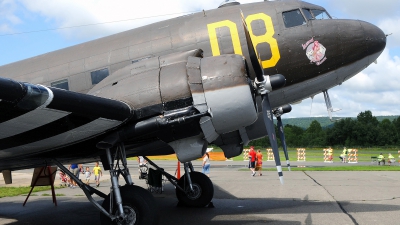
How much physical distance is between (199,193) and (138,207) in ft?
13.7

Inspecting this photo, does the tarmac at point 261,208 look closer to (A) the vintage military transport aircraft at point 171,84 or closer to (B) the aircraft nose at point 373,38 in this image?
(A) the vintage military transport aircraft at point 171,84

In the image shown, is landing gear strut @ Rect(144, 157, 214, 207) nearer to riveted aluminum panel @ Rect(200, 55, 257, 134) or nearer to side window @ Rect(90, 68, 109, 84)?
side window @ Rect(90, 68, 109, 84)

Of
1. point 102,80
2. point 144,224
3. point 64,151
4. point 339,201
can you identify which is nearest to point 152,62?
point 102,80

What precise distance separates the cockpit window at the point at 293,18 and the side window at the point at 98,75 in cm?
425

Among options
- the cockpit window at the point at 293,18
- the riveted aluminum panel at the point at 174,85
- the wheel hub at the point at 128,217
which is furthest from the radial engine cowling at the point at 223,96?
the cockpit window at the point at 293,18

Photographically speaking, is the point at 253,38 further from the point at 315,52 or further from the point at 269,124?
the point at 269,124

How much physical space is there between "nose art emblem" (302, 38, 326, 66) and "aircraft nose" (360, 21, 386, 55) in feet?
3.46

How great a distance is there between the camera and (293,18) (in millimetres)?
→ 8945

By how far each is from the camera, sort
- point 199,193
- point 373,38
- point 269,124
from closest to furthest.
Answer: point 269,124 → point 373,38 → point 199,193

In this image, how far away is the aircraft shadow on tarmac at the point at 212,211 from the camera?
9.02m

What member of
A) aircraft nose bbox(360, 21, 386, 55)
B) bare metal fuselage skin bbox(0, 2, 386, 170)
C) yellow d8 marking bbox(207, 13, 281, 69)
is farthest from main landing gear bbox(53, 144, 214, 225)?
aircraft nose bbox(360, 21, 386, 55)

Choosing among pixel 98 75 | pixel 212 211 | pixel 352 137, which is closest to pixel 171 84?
pixel 98 75

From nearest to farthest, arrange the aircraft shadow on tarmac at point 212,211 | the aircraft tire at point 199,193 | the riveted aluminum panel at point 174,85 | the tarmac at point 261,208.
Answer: the riveted aluminum panel at point 174,85 → the tarmac at point 261,208 → the aircraft shadow on tarmac at point 212,211 → the aircraft tire at point 199,193

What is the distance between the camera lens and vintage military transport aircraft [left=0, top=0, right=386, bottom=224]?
675 cm
